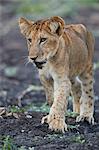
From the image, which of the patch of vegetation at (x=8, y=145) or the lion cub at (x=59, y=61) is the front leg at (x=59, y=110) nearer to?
the lion cub at (x=59, y=61)

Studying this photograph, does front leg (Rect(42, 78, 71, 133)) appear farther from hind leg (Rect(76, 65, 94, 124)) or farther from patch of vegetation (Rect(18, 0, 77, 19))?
patch of vegetation (Rect(18, 0, 77, 19))

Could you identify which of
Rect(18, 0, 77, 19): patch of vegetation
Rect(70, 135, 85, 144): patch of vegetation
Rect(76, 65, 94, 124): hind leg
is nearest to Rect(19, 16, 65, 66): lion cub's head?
Rect(70, 135, 85, 144): patch of vegetation

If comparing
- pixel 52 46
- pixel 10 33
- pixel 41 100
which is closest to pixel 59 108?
pixel 52 46

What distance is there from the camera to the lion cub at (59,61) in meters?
8.44

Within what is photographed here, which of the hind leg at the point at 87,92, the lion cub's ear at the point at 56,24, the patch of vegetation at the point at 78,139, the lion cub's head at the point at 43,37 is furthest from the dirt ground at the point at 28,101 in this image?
the lion cub's ear at the point at 56,24

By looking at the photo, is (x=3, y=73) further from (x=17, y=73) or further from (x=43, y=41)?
(x=43, y=41)

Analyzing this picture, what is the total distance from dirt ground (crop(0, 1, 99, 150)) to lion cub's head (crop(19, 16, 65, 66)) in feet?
3.07

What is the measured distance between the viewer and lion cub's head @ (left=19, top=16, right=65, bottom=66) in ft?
27.3

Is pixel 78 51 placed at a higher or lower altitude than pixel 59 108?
higher

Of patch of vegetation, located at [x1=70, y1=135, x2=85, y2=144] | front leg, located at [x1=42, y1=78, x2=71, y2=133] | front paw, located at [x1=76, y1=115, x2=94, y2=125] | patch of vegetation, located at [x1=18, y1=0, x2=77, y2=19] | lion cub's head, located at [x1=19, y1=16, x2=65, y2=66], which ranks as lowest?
patch of vegetation, located at [x1=70, y1=135, x2=85, y2=144]

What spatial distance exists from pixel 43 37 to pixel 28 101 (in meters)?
4.41

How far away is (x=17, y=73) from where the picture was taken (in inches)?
643

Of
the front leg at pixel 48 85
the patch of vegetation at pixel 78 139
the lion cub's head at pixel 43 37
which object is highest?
the lion cub's head at pixel 43 37

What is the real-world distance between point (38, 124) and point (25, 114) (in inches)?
25.5
